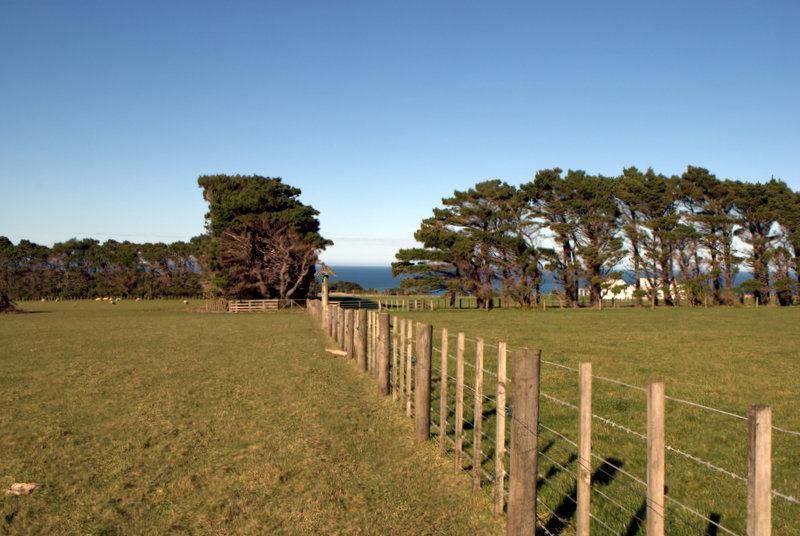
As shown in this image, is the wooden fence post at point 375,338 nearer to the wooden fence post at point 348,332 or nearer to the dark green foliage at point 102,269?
the wooden fence post at point 348,332

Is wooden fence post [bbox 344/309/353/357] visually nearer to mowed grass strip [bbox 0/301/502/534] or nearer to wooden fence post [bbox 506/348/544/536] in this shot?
mowed grass strip [bbox 0/301/502/534]

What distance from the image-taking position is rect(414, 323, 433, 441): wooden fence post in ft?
25.5

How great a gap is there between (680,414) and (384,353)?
16.6 feet

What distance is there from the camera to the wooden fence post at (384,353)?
10781 mm

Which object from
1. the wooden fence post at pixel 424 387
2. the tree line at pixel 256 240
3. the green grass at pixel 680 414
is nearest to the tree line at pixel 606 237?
the tree line at pixel 256 240

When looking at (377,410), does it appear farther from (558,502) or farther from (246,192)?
(246,192)

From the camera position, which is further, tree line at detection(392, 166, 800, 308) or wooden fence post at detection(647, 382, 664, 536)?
tree line at detection(392, 166, 800, 308)

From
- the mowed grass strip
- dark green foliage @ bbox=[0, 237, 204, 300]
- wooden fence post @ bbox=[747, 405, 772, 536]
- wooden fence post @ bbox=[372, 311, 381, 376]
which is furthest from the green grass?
dark green foliage @ bbox=[0, 237, 204, 300]

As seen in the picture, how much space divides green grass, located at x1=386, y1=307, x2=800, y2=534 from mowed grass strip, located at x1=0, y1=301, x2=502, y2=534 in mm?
1167

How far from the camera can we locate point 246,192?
50375 mm

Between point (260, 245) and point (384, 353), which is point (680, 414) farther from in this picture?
point (260, 245)

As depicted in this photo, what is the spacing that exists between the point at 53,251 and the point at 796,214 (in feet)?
274

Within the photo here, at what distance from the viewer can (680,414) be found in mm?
9227

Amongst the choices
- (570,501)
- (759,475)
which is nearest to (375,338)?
(570,501)
